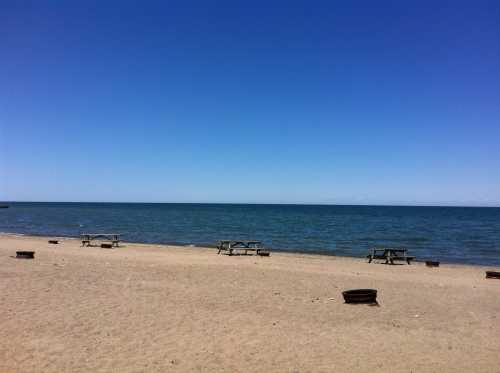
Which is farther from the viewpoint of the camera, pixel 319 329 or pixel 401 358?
pixel 319 329

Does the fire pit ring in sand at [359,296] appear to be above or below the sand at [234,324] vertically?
above

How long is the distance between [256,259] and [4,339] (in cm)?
1585

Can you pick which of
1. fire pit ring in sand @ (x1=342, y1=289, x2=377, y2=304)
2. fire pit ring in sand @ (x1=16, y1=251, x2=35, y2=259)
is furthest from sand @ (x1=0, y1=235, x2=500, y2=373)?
fire pit ring in sand @ (x1=16, y1=251, x2=35, y2=259)

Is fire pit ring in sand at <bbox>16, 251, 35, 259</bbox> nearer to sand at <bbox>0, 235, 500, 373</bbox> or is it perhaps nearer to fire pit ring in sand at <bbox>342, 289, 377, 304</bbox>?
sand at <bbox>0, 235, 500, 373</bbox>

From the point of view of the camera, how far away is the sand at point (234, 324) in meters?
6.73

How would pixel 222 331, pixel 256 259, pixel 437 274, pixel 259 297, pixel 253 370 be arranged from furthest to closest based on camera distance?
pixel 256 259 < pixel 437 274 < pixel 259 297 < pixel 222 331 < pixel 253 370

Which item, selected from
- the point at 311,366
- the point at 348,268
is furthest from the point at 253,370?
the point at 348,268

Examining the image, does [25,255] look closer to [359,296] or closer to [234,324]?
[234,324]

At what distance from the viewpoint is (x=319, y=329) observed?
8.70m

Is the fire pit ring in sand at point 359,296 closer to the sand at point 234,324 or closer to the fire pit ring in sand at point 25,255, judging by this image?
the sand at point 234,324

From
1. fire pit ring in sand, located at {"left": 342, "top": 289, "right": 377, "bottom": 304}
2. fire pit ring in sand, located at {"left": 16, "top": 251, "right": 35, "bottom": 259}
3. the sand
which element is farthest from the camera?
fire pit ring in sand, located at {"left": 16, "top": 251, "right": 35, "bottom": 259}

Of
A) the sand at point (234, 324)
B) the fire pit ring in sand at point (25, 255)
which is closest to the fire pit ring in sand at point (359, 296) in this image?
the sand at point (234, 324)

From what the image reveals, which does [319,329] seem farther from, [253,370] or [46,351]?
[46,351]

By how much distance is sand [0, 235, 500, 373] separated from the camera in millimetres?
6730
